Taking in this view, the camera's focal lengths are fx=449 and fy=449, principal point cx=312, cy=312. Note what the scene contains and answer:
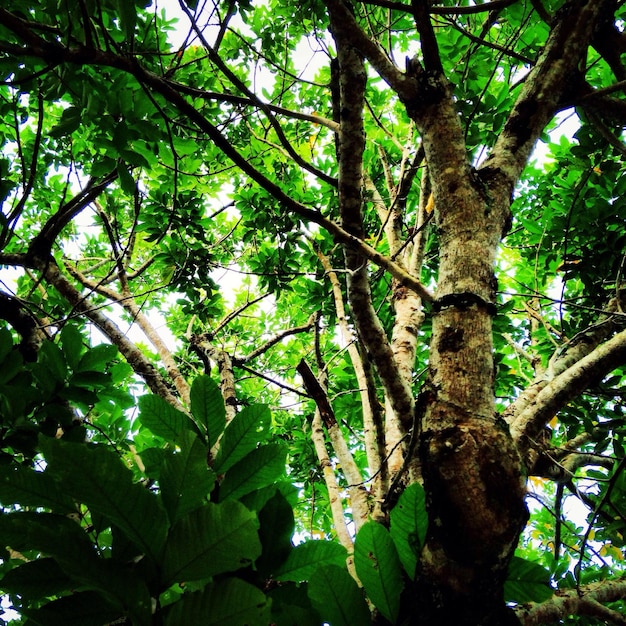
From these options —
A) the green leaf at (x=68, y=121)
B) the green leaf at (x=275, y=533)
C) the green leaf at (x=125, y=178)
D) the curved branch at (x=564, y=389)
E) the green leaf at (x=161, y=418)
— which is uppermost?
the green leaf at (x=68, y=121)

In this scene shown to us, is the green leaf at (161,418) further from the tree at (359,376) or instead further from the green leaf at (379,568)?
the green leaf at (379,568)

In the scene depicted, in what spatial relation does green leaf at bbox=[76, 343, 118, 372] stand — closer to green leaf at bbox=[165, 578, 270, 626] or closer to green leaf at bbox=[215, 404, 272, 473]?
green leaf at bbox=[215, 404, 272, 473]

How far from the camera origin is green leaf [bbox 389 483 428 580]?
930 mm

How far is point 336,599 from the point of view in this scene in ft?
2.56

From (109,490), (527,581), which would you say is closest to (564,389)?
(527,581)

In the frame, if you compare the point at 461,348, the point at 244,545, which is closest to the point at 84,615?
the point at 244,545

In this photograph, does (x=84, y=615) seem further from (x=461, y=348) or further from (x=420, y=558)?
(x=461, y=348)

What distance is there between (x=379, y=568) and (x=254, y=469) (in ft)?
0.99

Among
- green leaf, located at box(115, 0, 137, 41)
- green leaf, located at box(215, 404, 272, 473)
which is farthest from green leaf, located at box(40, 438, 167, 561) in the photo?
green leaf, located at box(115, 0, 137, 41)

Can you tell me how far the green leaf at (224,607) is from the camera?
620 mm

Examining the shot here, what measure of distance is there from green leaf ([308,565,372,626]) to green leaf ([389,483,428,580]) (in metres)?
0.18

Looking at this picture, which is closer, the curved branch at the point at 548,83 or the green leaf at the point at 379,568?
the green leaf at the point at 379,568

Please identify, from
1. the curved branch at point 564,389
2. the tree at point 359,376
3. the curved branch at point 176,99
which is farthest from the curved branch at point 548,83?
the curved branch at point 564,389

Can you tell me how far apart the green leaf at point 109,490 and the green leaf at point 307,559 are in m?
0.30
